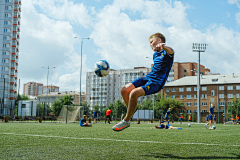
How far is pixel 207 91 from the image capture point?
79250 mm

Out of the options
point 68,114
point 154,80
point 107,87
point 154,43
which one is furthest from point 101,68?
point 107,87

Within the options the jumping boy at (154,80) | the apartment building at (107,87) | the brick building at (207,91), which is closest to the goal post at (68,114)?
the jumping boy at (154,80)

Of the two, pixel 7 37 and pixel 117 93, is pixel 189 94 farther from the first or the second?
pixel 7 37

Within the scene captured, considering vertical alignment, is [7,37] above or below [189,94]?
above

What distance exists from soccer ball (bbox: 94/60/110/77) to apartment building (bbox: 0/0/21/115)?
244ft

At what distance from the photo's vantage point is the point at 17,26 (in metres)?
85.3

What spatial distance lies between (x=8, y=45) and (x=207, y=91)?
6165 cm

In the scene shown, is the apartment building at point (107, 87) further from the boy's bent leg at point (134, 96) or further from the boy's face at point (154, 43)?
the boy's bent leg at point (134, 96)

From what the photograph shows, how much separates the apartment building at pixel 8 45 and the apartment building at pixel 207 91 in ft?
158

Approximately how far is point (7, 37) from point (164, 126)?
242ft

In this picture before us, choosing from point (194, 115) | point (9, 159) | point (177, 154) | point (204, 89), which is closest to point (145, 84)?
point (177, 154)

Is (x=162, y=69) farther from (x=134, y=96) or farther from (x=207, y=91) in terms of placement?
(x=207, y=91)

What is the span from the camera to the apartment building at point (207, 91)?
76.3 meters

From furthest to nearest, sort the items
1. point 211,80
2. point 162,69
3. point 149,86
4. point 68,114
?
point 211,80 < point 68,114 < point 162,69 < point 149,86
